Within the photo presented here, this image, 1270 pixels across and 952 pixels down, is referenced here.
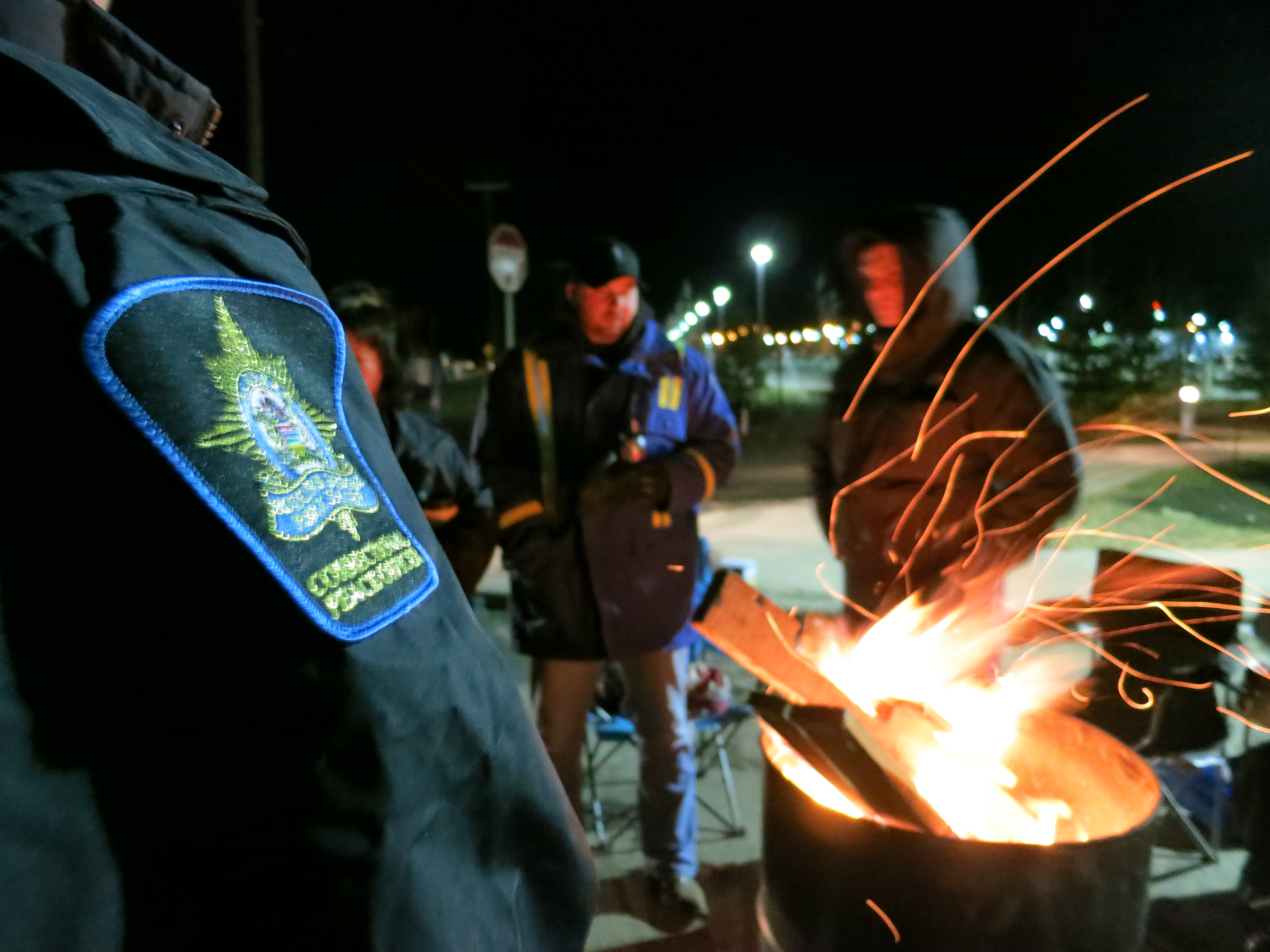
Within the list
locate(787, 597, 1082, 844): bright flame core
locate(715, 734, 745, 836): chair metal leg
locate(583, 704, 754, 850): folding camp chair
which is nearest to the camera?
locate(787, 597, 1082, 844): bright flame core

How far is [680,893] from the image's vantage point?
2971mm

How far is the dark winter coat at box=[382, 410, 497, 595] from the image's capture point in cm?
294

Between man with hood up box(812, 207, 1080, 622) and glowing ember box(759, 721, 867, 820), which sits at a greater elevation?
man with hood up box(812, 207, 1080, 622)

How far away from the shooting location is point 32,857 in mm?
607

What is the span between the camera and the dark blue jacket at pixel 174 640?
0.62 meters

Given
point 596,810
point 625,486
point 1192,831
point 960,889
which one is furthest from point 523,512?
point 1192,831

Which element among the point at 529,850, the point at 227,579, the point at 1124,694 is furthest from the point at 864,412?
the point at 227,579

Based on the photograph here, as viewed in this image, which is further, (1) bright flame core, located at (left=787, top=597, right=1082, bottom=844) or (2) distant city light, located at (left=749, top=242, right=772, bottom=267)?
(2) distant city light, located at (left=749, top=242, right=772, bottom=267)

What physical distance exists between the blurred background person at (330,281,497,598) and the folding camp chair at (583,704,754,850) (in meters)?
0.84

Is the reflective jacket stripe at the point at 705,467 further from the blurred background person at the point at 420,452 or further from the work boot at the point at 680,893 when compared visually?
the work boot at the point at 680,893

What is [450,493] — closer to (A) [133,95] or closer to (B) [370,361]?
(B) [370,361]

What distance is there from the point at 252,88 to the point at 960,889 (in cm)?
851

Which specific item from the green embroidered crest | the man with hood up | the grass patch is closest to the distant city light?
the grass patch

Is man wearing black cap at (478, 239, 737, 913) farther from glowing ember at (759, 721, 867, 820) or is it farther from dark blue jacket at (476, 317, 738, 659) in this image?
glowing ember at (759, 721, 867, 820)
